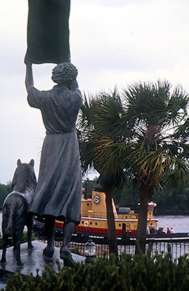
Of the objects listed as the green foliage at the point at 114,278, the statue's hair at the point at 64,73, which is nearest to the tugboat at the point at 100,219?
the statue's hair at the point at 64,73

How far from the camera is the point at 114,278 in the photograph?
5.22m

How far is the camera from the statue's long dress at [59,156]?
734cm

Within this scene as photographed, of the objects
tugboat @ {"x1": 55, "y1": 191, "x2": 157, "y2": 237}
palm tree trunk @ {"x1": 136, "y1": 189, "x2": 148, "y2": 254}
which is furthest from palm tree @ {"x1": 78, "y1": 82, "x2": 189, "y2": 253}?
tugboat @ {"x1": 55, "y1": 191, "x2": 157, "y2": 237}

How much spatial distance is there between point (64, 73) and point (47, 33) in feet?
1.95

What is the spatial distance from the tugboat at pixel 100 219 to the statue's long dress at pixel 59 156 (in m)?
15.4

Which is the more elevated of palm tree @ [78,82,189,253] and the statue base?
palm tree @ [78,82,189,253]

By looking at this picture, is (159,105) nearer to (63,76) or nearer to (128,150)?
(128,150)

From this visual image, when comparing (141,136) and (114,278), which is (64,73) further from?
(141,136)

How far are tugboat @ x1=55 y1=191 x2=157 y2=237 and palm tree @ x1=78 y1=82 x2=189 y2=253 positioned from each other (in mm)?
6982

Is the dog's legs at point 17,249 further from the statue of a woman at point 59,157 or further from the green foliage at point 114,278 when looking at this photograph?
the green foliage at point 114,278

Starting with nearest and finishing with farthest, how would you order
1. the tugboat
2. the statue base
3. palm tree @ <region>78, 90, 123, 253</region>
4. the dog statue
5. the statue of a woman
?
the statue base
the dog statue
the statue of a woman
palm tree @ <region>78, 90, 123, 253</region>
the tugboat

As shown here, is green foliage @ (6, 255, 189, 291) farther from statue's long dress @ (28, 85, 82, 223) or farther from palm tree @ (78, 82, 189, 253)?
palm tree @ (78, 82, 189, 253)

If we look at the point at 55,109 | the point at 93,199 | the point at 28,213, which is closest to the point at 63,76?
the point at 55,109

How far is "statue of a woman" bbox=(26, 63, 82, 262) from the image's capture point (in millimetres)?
7332
